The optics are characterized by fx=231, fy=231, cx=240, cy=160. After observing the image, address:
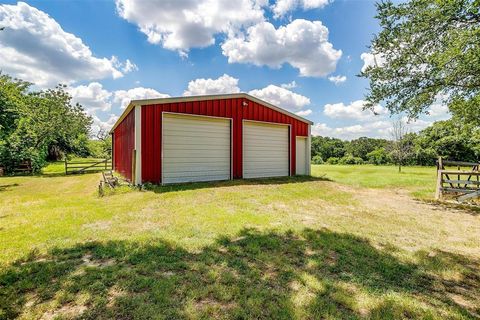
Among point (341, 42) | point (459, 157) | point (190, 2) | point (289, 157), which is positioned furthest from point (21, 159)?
point (459, 157)

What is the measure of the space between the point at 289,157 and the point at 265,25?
677 centimetres

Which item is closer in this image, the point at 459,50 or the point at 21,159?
the point at 459,50

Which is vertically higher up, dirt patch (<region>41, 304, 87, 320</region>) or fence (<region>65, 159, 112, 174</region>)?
fence (<region>65, 159, 112, 174</region>)

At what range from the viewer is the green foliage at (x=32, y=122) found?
50.1 feet

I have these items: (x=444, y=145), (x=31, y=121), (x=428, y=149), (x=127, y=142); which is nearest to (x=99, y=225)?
(x=127, y=142)

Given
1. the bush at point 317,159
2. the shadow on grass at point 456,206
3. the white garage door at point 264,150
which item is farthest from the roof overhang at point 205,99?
the bush at point 317,159

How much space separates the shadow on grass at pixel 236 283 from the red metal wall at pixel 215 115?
5.56 m

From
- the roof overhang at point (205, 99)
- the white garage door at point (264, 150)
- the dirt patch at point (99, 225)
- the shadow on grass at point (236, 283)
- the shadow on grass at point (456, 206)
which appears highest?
the roof overhang at point (205, 99)

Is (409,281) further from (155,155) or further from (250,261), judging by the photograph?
(155,155)

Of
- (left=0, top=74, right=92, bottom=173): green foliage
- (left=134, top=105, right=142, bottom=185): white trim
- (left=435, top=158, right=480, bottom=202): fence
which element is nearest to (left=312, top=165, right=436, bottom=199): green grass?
(left=435, top=158, right=480, bottom=202): fence

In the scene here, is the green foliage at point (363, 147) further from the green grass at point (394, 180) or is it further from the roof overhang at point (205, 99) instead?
the roof overhang at point (205, 99)

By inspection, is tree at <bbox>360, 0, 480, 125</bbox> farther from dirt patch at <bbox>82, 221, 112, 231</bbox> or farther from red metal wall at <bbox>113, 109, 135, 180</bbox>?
red metal wall at <bbox>113, 109, 135, 180</bbox>

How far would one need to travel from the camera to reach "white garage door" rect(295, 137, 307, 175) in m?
13.6

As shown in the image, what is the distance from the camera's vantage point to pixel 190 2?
7.87 metres
